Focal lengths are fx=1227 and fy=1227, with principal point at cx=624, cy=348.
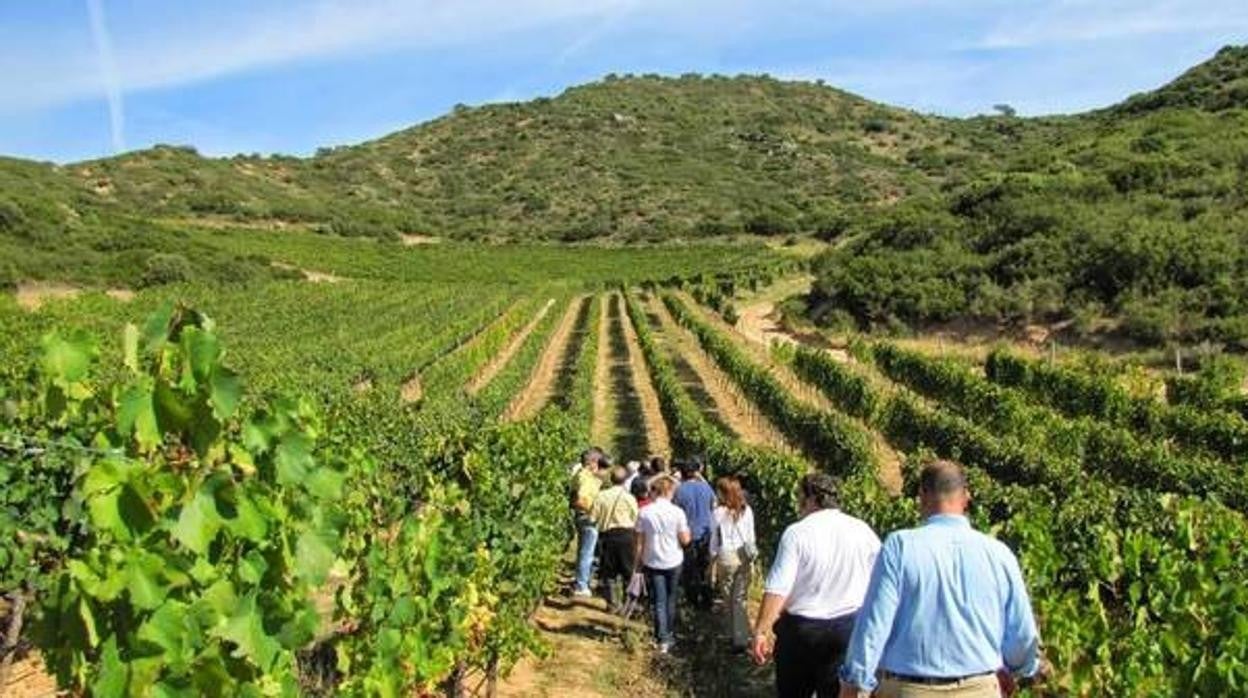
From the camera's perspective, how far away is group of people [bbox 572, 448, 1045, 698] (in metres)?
4.58

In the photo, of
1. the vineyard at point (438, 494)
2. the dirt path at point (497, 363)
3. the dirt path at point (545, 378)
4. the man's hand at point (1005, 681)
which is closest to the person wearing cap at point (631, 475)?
the vineyard at point (438, 494)

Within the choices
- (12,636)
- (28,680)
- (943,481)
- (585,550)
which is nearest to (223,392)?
(943,481)

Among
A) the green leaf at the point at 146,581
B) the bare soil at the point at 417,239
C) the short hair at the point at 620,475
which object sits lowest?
the short hair at the point at 620,475

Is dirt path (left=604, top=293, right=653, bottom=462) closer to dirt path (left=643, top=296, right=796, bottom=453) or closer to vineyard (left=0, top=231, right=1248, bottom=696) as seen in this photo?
vineyard (left=0, top=231, right=1248, bottom=696)

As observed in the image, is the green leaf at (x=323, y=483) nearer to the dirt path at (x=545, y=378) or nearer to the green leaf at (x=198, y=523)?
the green leaf at (x=198, y=523)

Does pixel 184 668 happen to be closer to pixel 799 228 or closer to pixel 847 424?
pixel 847 424

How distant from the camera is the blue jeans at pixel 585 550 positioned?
12.2 m

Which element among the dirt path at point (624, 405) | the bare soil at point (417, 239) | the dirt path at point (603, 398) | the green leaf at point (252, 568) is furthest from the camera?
the bare soil at point (417, 239)

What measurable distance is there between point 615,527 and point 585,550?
100 cm

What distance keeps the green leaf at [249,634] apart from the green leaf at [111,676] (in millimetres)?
347

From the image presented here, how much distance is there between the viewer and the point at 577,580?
12.9 meters

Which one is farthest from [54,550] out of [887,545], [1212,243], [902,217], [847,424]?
[902,217]

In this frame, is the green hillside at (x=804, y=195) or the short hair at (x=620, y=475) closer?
the short hair at (x=620, y=475)

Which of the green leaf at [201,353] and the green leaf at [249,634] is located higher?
the green leaf at [201,353]
